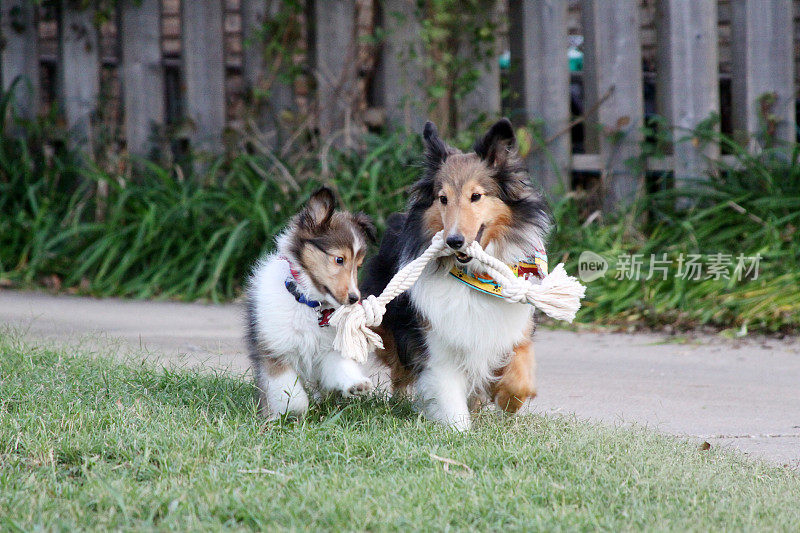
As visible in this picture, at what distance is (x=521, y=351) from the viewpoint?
3912 millimetres

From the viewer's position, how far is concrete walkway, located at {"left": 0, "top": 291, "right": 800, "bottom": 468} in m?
4.10

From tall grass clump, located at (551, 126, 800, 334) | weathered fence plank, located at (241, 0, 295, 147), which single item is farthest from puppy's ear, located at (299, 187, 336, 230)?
weathered fence plank, located at (241, 0, 295, 147)

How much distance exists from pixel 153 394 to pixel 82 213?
441cm

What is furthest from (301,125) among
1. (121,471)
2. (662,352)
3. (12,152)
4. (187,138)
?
(121,471)

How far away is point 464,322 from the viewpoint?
12.3 feet

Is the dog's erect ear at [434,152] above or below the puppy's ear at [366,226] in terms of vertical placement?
above

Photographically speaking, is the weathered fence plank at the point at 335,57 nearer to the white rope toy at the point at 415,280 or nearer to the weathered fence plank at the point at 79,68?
the weathered fence plank at the point at 79,68

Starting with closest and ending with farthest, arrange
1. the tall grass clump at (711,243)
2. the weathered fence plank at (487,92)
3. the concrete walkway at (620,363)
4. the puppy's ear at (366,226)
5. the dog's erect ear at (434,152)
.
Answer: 1. the dog's erect ear at (434,152)
2. the puppy's ear at (366,226)
3. the concrete walkway at (620,363)
4. the tall grass clump at (711,243)
5. the weathered fence plank at (487,92)

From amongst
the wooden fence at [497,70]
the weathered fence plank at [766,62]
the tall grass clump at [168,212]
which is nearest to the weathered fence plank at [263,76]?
the wooden fence at [497,70]

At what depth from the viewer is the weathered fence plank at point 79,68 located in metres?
8.14

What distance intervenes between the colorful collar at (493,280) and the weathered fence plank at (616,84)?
11.5 feet

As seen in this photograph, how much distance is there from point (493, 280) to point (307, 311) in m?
0.76

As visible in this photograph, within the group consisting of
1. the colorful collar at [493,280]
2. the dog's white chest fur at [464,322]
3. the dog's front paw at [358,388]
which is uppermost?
the colorful collar at [493,280]

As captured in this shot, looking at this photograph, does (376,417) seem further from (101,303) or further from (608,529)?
(101,303)
